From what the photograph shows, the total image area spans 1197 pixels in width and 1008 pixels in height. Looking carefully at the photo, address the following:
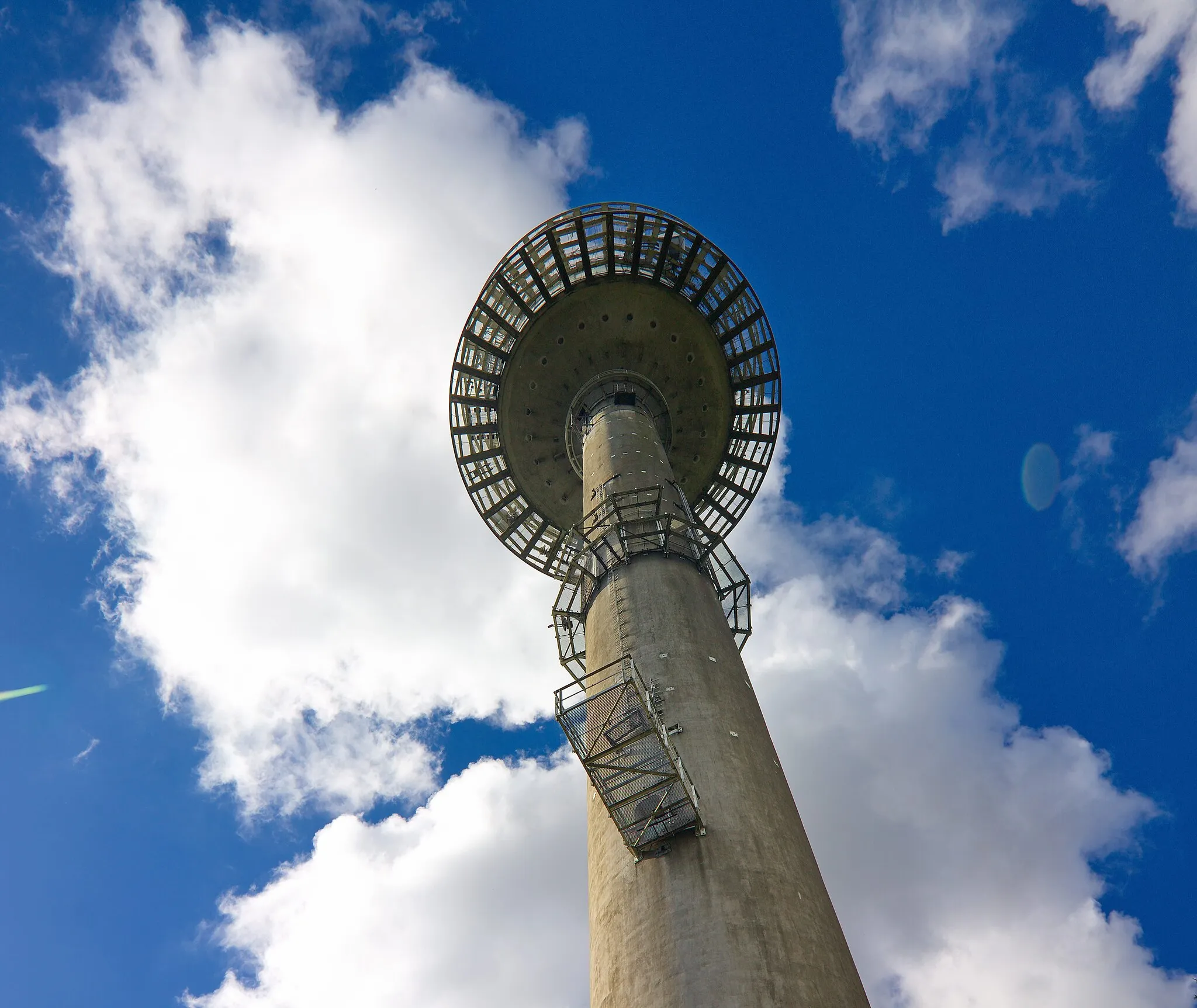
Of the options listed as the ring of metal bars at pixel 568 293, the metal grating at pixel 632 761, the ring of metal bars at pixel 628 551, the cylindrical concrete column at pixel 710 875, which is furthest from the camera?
the ring of metal bars at pixel 568 293

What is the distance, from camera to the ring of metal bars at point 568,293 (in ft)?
96.9

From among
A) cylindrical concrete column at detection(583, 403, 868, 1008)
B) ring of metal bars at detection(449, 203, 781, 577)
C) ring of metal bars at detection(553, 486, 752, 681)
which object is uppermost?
ring of metal bars at detection(449, 203, 781, 577)

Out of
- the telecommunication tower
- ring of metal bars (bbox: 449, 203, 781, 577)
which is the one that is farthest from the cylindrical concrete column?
ring of metal bars (bbox: 449, 203, 781, 577)

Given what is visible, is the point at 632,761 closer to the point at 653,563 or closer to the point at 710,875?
the point at 710,875

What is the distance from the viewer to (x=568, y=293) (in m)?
30.0

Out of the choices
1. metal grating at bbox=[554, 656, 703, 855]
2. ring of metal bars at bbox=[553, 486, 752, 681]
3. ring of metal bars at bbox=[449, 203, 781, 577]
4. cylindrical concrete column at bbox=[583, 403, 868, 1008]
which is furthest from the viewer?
ring of metal bars at bbox=[449, 203, 781, 577]

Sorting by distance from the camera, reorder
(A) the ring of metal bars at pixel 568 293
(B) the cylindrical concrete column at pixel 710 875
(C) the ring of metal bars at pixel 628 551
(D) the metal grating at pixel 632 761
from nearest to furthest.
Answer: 1. (B) the cylindrical concrete column at pixel 710 875
2. (D) the metal grating at pixel 632 761
3. (C) the ring of metal bars at pixel 628 551
4. (A) the ring of metal bars at pixel 568 293

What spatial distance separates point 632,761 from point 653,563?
6113 mm

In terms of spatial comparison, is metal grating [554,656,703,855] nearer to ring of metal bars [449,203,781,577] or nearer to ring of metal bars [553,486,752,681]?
ring of metal bars [553,486,752,681]

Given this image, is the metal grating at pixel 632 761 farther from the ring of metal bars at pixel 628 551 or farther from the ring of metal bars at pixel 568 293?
the ring of metal bars at pixel 568 293

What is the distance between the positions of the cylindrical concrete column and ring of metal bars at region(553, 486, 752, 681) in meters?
1.73

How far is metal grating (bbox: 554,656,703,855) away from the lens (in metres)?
13.1

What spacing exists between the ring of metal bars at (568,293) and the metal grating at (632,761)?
11.7 meters

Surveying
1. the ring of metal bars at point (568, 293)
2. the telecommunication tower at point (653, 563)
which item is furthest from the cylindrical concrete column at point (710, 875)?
the ring of metal bars at point (568, 293)
